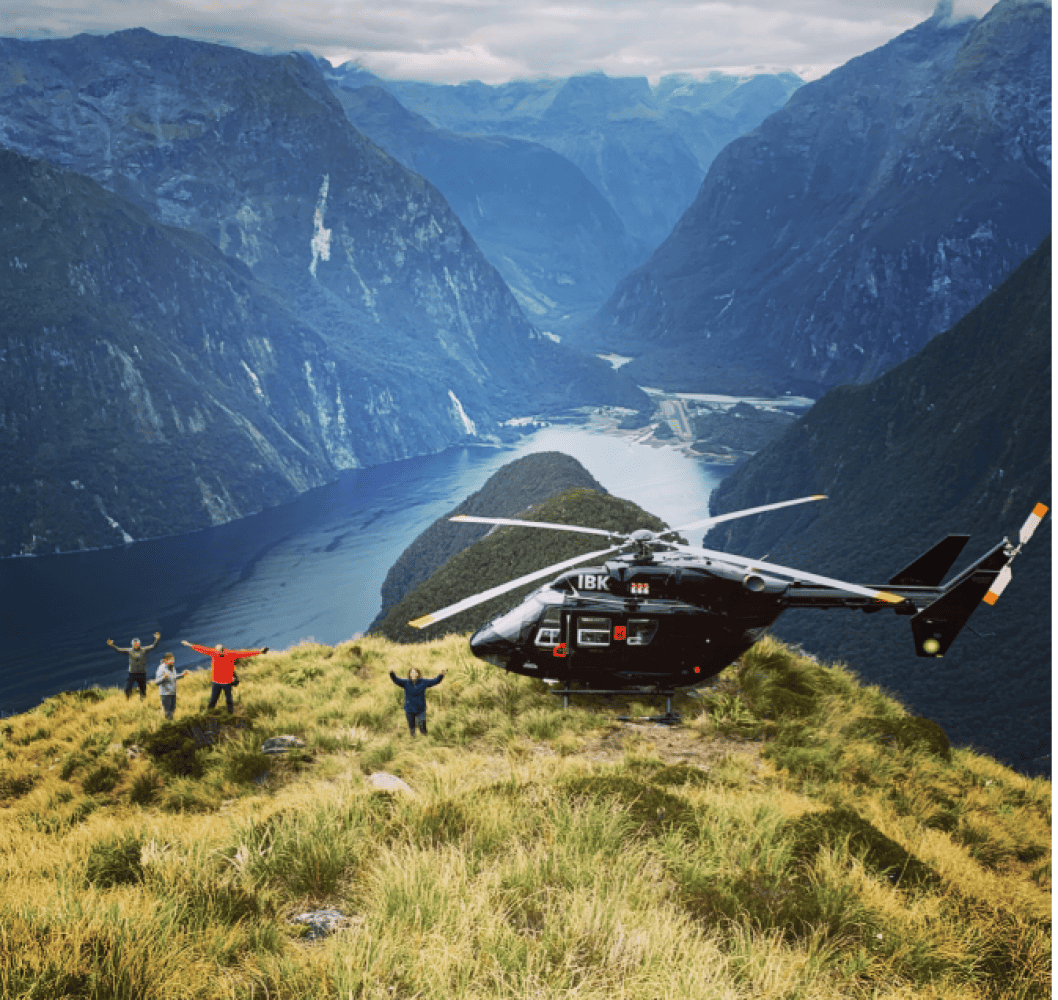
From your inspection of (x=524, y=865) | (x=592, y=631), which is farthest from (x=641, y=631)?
(x=524, y=865)

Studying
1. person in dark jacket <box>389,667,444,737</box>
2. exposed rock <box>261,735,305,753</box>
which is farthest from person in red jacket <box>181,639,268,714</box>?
person in dark jacket <box>389,667,444,737</box>

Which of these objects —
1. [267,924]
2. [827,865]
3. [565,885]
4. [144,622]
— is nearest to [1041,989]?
[827,865]

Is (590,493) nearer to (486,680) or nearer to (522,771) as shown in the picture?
(486,680)

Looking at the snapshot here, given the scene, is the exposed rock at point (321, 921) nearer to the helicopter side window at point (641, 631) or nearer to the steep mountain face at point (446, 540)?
the helicopter side window at point (641, 631)

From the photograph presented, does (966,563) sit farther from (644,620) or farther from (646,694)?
(644,620)

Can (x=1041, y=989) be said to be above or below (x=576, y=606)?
below

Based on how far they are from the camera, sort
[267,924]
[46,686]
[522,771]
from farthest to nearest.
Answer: [46,686], [522,771], [267,924]
